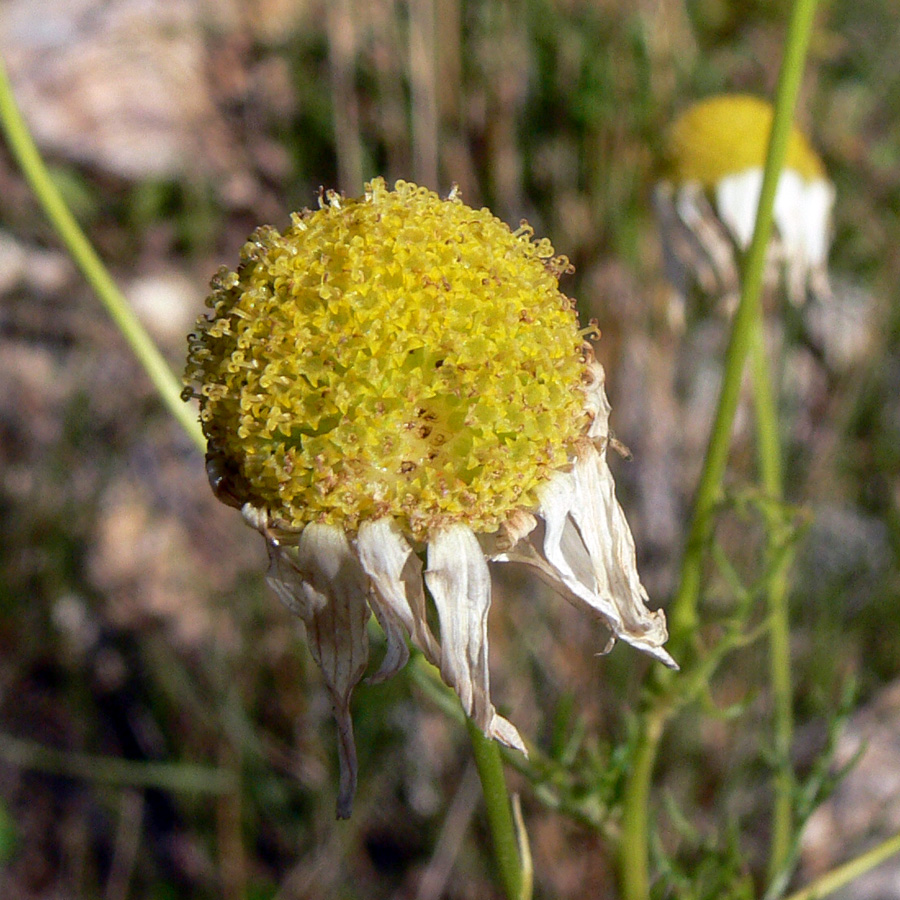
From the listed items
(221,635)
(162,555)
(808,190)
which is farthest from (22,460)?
(808,190)

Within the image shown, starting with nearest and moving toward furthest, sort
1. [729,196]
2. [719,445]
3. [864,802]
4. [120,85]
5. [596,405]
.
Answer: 1. [596,405]
2. [719,445]
3. [729,196]
4. [864,802]
5. [120,85]

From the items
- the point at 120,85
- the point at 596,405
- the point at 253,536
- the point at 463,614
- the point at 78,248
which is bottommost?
the point at 253,536

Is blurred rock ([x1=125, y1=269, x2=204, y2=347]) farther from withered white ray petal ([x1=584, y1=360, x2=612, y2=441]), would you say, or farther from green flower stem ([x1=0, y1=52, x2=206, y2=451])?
withered white ray petal ([x1=584, y1=360, x2=612, y2=441])

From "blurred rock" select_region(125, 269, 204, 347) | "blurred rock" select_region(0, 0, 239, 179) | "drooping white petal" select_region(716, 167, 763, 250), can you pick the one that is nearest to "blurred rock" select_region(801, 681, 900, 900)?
"drooping white petal" select_region(716, 167, 763, 250)

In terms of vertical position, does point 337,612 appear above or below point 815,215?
below

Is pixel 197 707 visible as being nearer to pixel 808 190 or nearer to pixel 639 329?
pixel 639 329

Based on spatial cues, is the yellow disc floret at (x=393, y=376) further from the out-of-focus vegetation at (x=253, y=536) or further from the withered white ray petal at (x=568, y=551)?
the out-of-focus vegetation at (x=253, y=536)

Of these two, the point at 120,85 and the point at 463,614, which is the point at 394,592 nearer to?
the point at 463,614

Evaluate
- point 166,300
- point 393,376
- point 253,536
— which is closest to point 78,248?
point 393,376
